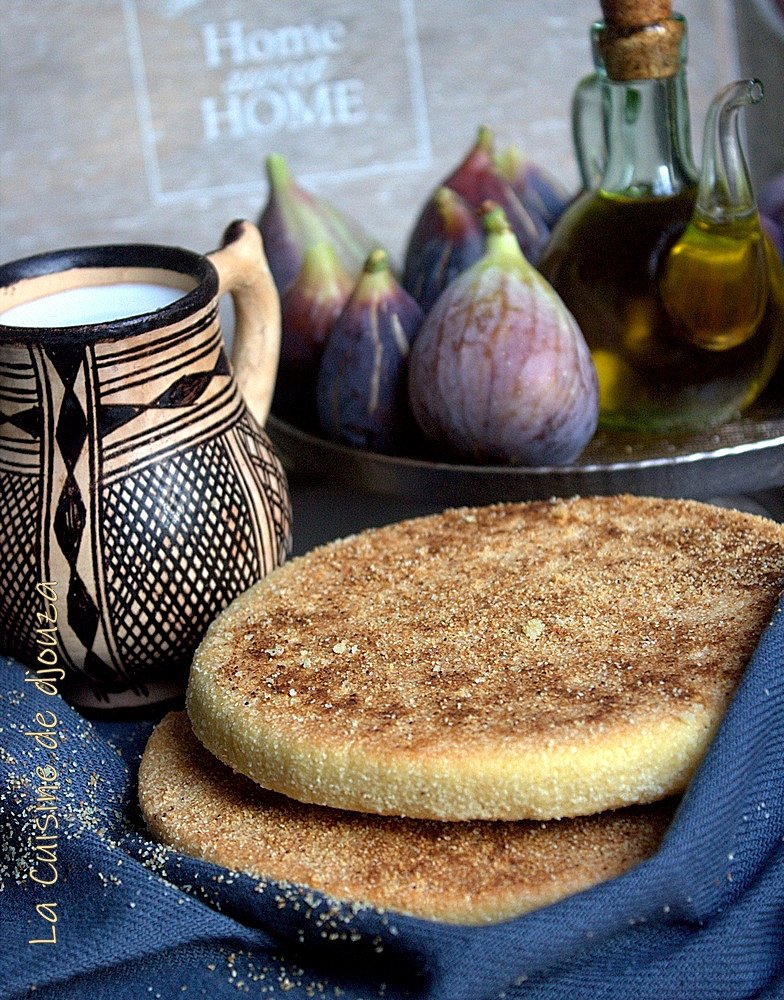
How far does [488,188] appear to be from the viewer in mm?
862

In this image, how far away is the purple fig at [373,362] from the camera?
2.30 ft

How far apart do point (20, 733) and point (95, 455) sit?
0.41ft

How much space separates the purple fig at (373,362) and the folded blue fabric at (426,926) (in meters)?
0.32

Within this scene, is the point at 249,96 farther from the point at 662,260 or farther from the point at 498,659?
the point at 498,659

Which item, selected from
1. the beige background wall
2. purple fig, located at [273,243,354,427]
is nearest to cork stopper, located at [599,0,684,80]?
purple fig, located at [273,243,354,427]

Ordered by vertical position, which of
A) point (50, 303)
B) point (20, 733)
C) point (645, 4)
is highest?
point (645, 4)

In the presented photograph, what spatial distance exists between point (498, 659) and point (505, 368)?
23 centimetres

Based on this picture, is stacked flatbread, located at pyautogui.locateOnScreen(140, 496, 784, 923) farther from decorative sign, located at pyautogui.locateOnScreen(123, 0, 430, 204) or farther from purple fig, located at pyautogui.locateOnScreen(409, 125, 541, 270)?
decorative sign, located at pyautogui.locateOnScreen(123, 0, 430, 204)

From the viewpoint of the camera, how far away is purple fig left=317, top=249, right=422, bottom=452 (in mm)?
700

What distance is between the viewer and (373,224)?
1.54m

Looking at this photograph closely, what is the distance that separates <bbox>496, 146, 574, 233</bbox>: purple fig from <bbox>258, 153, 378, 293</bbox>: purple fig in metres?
0.13

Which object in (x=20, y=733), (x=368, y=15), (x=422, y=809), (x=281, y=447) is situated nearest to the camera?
(x=422, y=809)

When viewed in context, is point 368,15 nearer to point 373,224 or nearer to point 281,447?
point 373,224

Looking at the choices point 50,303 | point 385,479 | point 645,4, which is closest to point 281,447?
point 385,479
